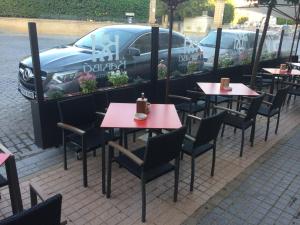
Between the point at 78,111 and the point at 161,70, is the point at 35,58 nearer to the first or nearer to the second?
the point at 78,111

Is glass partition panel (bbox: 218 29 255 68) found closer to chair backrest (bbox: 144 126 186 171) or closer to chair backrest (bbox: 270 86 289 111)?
chair backrest (bbox: 270 86 289 111)

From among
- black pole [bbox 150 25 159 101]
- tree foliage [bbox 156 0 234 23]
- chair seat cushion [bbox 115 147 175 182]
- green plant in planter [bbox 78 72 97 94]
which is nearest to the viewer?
chair seat cushion [bbox 115 147 175 182]

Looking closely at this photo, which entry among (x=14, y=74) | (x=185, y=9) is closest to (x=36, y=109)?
(x=14, y=74)

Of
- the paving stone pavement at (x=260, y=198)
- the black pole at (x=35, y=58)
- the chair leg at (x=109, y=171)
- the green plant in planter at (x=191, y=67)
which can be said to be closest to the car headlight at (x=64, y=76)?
the black pole at (x=35, y=58)

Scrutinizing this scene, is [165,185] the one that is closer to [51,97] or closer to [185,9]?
[51,97]

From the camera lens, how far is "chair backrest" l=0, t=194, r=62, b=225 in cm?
147

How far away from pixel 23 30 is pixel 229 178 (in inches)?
824

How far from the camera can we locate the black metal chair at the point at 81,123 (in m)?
3.53

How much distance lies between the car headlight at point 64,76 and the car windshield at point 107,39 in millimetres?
602

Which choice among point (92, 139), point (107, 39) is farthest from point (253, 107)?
point (107, 39)

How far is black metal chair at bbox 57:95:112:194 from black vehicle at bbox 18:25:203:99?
715 mm

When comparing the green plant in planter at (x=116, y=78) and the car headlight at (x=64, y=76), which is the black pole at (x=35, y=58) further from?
the green plant in planter at (x=116, y=78)

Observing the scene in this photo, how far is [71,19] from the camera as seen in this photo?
2164cm

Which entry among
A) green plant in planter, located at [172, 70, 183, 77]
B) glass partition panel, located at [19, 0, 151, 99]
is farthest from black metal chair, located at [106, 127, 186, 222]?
green plant in planter, located at [172, 70, 183, 77]
